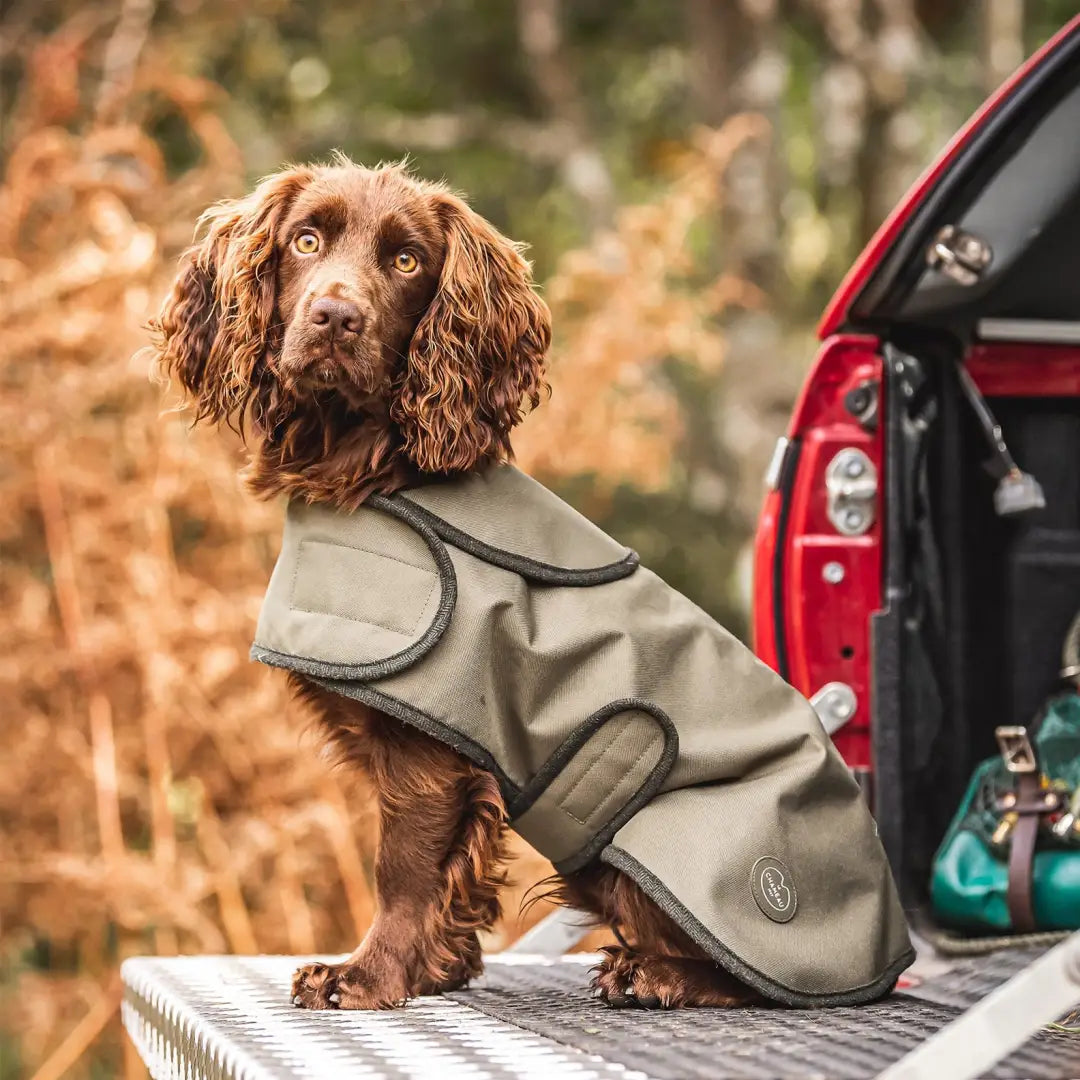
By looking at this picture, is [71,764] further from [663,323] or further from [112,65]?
[112,65]

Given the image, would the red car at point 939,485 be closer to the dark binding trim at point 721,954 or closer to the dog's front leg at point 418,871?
the dark binding trim at point 721,954

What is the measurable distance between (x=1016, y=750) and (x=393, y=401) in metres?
1.35

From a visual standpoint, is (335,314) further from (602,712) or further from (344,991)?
(344,991)

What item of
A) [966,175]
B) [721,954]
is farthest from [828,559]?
[721,954]

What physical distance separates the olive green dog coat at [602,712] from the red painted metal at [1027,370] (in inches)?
36.5

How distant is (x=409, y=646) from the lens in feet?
7.28

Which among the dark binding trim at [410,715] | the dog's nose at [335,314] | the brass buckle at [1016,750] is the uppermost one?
the dog's nose at [335,314]

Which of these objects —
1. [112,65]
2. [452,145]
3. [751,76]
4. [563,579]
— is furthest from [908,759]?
[452,145]

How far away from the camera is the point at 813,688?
287cm

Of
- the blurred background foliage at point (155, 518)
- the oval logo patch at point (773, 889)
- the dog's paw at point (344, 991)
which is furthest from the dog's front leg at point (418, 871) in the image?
the blurred background foliage at point (155, 518)

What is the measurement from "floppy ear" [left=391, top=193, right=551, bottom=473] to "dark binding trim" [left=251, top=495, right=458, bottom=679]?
97mm

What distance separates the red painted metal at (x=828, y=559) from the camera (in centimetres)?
286

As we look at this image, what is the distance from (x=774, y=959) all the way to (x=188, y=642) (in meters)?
2.41

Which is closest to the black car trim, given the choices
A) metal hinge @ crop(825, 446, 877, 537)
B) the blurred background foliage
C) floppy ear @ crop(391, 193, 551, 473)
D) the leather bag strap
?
metal hinge @ crop(825, 446, 877, 537)
